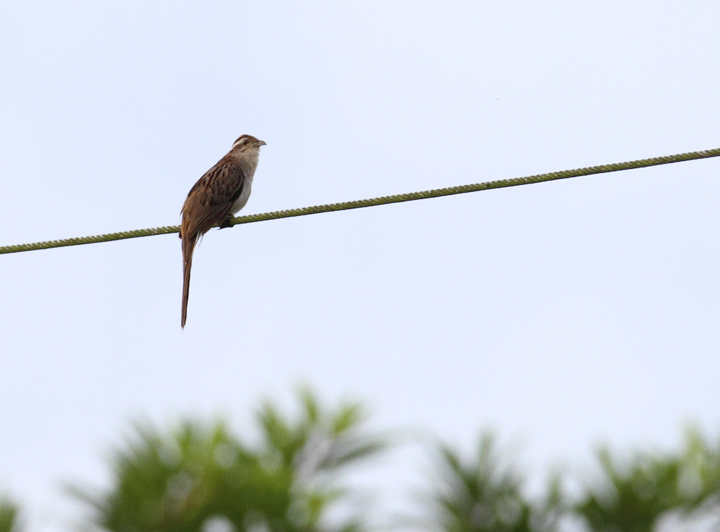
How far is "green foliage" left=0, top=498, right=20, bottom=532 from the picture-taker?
3391 mm

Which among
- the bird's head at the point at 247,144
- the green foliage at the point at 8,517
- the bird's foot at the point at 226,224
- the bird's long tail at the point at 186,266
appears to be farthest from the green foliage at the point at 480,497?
the bird's head at the point at 247,144

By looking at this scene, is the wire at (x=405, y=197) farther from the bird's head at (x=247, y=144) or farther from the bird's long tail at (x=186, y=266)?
the bird's head at (x=247, y=144)

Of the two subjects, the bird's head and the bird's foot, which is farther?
the bird's head

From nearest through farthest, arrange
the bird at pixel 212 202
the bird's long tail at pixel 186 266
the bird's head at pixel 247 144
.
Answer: the bird's long tail at pixel 186 266
the bird at pixel 212 202
the bird's head at pixel 247 144

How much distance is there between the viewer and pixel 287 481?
11.2 ft

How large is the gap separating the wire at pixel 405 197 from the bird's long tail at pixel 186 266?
3.05m

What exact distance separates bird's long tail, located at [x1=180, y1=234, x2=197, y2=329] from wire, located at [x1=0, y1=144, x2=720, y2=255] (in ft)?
10.0

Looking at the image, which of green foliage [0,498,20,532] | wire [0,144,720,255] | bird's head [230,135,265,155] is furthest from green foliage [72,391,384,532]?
bird's head [230,135,265,155]

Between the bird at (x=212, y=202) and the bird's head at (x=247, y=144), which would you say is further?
the bird's head at (x=247, y=144)

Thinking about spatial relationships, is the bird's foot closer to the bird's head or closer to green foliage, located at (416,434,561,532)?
the bird's head

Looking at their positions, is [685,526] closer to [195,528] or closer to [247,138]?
[195,528]

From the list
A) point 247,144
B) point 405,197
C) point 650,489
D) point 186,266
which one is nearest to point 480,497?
point 650,489

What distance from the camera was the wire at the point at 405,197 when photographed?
8500 mm

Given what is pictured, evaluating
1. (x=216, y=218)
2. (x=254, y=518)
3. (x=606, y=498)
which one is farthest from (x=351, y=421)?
(x=216, y=218)
